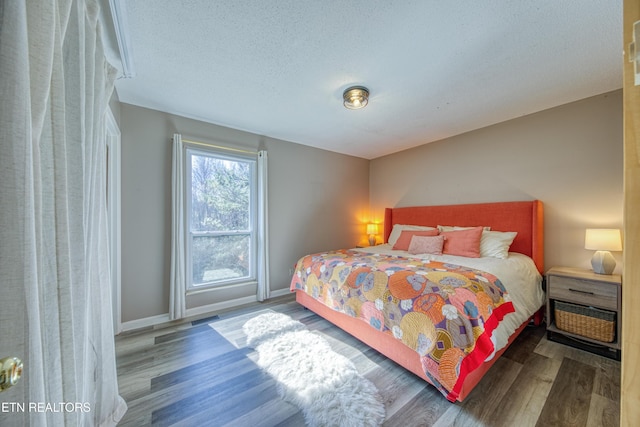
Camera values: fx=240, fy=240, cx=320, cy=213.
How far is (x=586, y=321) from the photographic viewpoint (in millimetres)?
2146

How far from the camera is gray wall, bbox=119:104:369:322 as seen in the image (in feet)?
8.68

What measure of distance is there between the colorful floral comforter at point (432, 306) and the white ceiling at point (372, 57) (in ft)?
5.62

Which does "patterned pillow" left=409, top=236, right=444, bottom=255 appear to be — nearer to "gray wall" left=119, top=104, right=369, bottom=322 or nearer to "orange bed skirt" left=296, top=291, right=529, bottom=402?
"orange bed skirt" left=296, top=291, right=529, bottom=402

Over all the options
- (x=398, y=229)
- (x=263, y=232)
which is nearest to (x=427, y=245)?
(x=398, y=229)

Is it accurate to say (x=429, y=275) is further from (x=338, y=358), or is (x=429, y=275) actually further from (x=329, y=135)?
(x=329, y=135)

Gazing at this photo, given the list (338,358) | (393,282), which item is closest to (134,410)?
(338,358)

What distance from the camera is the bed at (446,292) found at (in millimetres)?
1529

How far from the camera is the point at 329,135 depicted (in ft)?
11.8

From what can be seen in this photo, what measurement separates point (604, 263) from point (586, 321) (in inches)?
21.7

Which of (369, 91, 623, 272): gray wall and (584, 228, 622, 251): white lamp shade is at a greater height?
(369, 91, 623, 272): gray wall

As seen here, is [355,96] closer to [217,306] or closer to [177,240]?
[177,240]

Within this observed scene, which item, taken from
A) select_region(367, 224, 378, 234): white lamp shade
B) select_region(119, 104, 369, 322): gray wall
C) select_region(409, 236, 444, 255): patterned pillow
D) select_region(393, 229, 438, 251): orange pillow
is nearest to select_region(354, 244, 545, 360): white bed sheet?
select_region(409, 236, 444, 255): patterned pillow

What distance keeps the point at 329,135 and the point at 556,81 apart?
2463 millimetres

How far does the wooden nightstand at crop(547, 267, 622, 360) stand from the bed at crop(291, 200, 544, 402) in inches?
6.6
